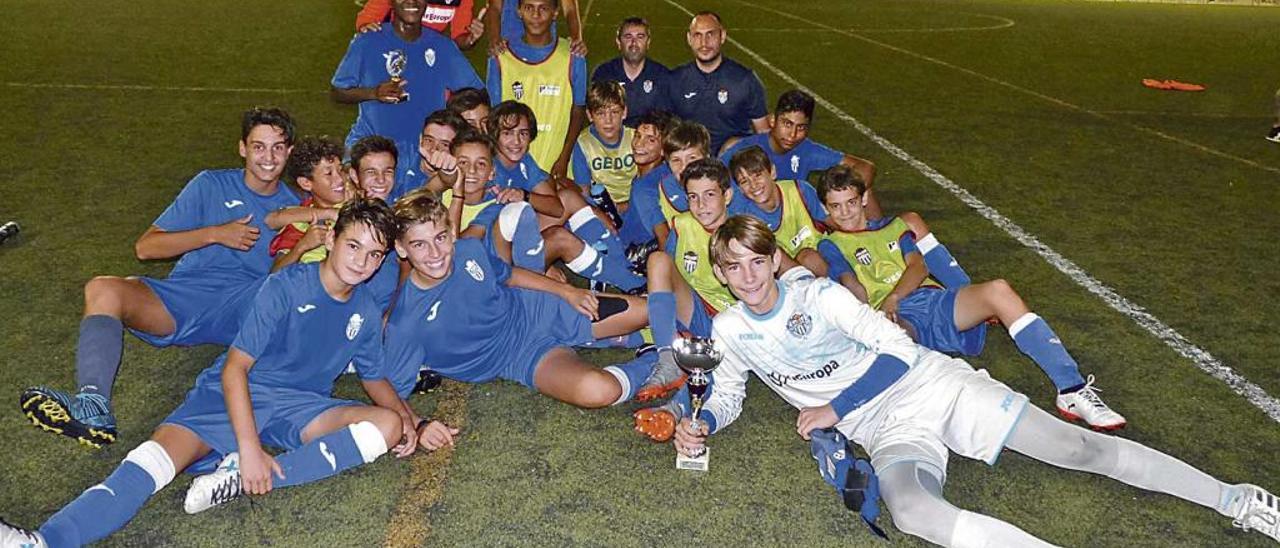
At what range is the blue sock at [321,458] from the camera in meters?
3.76

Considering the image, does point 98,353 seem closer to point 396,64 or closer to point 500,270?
point 500,270

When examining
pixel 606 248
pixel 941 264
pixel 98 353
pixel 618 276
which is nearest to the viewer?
pixel 98 353

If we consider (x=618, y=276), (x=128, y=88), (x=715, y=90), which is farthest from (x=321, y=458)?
(x=128, y=88)

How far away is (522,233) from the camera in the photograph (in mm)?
5133

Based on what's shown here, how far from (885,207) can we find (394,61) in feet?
10.6

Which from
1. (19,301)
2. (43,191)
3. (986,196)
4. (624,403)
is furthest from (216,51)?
(624,403)

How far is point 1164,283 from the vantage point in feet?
19.6

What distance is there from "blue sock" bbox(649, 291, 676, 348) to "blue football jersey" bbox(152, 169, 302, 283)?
168 cm

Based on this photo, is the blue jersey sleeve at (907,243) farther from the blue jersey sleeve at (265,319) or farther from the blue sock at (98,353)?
the blue sock at (98,353)

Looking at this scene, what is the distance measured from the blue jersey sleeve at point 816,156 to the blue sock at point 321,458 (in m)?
3.24

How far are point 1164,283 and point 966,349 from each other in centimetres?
177

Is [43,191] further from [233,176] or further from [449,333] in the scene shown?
[449,333]

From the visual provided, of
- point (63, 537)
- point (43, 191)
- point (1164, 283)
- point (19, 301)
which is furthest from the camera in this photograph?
point (43, 191)

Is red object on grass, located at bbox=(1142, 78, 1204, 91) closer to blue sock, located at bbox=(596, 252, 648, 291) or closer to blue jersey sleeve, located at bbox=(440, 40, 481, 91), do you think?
blue jersey sleeve, located at bbox=(440, 40, 481, 91)
